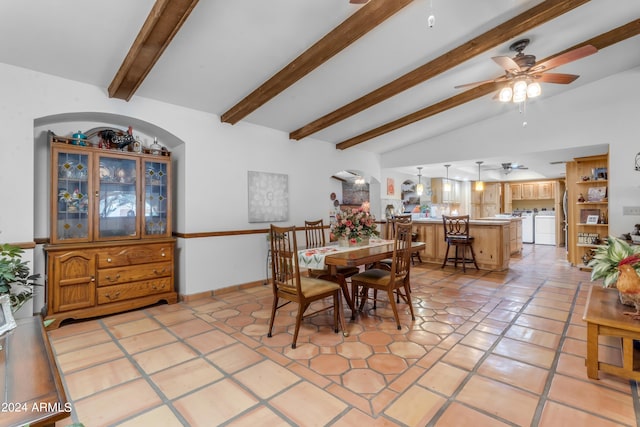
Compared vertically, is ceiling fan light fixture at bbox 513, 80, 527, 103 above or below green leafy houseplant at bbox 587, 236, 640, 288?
above

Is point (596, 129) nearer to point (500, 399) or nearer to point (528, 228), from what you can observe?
point (500, 399)

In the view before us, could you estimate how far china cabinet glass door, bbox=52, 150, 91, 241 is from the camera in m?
3.03

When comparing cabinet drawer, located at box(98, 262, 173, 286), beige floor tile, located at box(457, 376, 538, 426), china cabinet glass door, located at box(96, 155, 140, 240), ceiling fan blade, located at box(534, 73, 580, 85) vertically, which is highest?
ceiling fan blade, located at box(534, 73, 580, 85)

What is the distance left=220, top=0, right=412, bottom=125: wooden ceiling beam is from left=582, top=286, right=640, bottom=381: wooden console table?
2539 millimetres

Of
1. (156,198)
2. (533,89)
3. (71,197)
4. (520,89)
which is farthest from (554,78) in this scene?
(71,197)

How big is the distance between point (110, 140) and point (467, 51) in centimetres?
399

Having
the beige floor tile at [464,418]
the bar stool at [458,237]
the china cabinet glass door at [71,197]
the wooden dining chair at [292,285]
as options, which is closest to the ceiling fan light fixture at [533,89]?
the bar stool at [458,237]

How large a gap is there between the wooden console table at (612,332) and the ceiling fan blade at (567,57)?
2140 millimetres

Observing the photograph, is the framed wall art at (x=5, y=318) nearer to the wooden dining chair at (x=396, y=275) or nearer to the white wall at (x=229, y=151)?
the white wall at (x=229, y=151)

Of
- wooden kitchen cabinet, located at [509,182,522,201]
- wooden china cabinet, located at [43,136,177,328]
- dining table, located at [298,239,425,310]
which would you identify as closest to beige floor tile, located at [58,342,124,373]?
wooden china cabinet, located at [43,136,177,328]

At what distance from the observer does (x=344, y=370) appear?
2.14m

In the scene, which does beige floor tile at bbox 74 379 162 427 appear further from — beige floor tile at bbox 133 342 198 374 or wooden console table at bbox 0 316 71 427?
wooden console table at bbox 0 316 71 427

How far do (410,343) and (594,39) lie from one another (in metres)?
3.99

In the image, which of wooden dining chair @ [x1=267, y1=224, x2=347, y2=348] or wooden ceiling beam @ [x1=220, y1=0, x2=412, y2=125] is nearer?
wooden ceiling beam @ [x1=220, y1=0, x2=412, y2=125]
